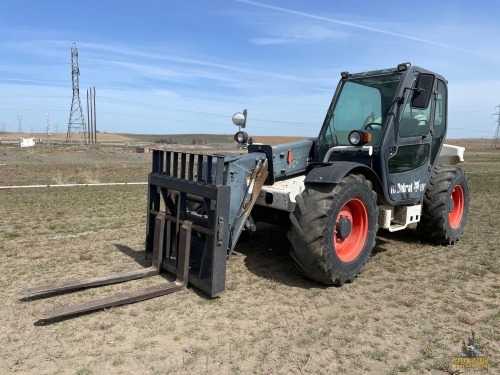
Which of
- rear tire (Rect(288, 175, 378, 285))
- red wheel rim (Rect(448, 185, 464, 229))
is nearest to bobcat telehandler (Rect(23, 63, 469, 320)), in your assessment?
rear tire (Rect(288, 175, 378, 285))

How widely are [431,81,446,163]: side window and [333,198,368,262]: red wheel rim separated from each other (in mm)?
2127

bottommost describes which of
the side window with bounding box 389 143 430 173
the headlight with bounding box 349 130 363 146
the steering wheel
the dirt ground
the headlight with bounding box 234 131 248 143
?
the dirt ground

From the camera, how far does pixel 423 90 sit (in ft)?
17.4

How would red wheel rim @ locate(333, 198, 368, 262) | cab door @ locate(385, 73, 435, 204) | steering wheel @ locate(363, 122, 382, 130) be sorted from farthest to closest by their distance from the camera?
1. steering wheel @ locate(363, 122, 382, 130)
2. cab door @ locate(385, 73, 435, 204)
3. red wheel rim @ locate(333, 198, 368, 262)

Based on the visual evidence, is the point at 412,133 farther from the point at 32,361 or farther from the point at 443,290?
the point at 32,361

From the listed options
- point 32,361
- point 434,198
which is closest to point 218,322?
point 32,361

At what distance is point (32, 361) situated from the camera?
3078mm

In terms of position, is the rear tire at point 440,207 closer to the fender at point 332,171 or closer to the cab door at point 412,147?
the cab door at point 412,147

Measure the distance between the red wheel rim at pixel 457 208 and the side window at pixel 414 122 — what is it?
63.1 inches

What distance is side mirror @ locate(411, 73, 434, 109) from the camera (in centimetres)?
524


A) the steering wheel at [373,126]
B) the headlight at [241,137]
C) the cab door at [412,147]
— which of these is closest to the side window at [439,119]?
the cab door at [412,147]

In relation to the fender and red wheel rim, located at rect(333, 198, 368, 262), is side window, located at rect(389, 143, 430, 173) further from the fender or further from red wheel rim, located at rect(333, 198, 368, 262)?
red wheel rim, located at rect(333, 198, 368, 262)

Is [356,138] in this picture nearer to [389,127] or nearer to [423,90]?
[389,127]

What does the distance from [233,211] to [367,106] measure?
2.51 metres
